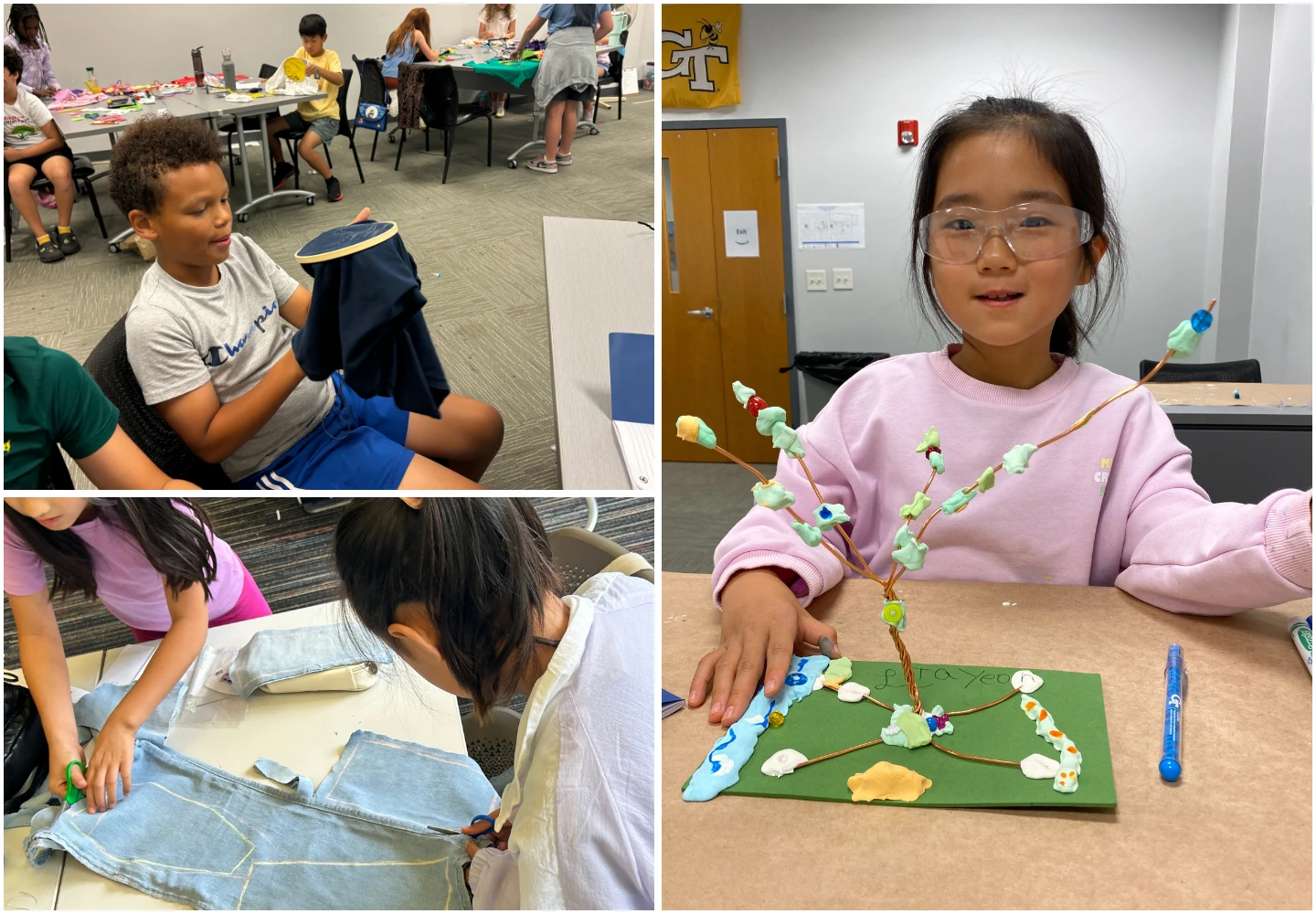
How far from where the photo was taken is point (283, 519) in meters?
0.61

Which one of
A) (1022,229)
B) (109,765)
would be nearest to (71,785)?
(109,765)

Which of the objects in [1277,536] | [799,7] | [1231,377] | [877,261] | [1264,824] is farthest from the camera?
[877,261]

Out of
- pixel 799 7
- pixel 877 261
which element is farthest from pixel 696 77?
pixel 877 261

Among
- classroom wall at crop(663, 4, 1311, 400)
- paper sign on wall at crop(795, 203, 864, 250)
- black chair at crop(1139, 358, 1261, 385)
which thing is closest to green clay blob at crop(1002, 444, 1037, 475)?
black chair at crop(1139, 358, 1261, 385)

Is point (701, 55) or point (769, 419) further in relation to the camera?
point (701, 55)

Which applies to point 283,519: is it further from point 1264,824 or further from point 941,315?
point 941,315

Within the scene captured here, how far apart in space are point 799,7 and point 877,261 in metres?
1.18

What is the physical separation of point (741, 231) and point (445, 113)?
3.97 m

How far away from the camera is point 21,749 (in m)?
0.59

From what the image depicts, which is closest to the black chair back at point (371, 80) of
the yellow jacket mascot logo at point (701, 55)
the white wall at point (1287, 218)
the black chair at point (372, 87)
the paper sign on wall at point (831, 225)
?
the black chair at point (372, 87)

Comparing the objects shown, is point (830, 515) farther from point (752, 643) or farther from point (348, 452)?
point (348, 452)

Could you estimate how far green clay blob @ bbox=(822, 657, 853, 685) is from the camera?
701 mm

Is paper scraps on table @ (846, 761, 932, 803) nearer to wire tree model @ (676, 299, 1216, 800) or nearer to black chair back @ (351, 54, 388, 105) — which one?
wire tree model @ (676, 299, 1216, 800)

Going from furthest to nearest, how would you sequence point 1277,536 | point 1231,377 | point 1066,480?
1. point 1231,377
2. point 1066,480
3. point 1277,536
